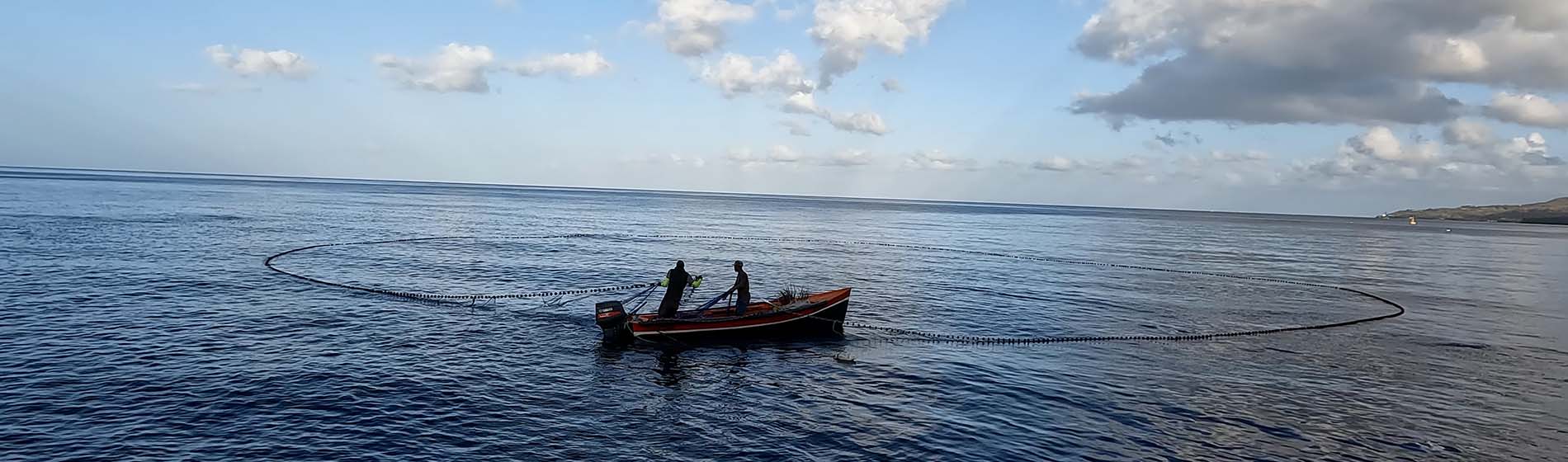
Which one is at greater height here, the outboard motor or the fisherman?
the fisherman

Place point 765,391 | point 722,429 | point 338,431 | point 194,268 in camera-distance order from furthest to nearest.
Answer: point 194,268 → point 765,391 → point 722,429 → point 338,431

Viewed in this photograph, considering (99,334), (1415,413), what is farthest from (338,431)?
(1415,413)

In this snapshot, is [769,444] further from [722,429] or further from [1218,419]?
[1218,419]

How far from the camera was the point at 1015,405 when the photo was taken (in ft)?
76.8

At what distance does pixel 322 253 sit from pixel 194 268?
39.0 ft

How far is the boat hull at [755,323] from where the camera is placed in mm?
29781

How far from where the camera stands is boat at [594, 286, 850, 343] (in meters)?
29.5

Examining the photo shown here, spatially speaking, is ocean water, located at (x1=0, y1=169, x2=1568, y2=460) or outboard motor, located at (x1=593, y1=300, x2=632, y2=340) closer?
ocean water, located at (x1=0, y1=169, x2=1568, y2=460)

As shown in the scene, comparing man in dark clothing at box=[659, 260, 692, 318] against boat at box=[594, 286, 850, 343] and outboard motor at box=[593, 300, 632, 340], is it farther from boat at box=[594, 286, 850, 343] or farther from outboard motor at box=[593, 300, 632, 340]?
outboard motor at box=[593, 300, 632, 340]

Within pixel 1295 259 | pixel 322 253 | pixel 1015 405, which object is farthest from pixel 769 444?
pixel 1295 259

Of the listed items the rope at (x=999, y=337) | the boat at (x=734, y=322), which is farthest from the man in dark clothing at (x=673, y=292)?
the rope at (x=999, y=337)

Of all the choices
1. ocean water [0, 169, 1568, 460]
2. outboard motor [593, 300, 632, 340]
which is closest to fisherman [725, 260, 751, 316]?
ocean water [0, 169, 1568, 460]

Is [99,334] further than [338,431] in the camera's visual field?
Yes

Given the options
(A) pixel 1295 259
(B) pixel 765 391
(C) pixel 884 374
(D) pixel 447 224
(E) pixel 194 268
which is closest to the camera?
(B) pixel 765 391
